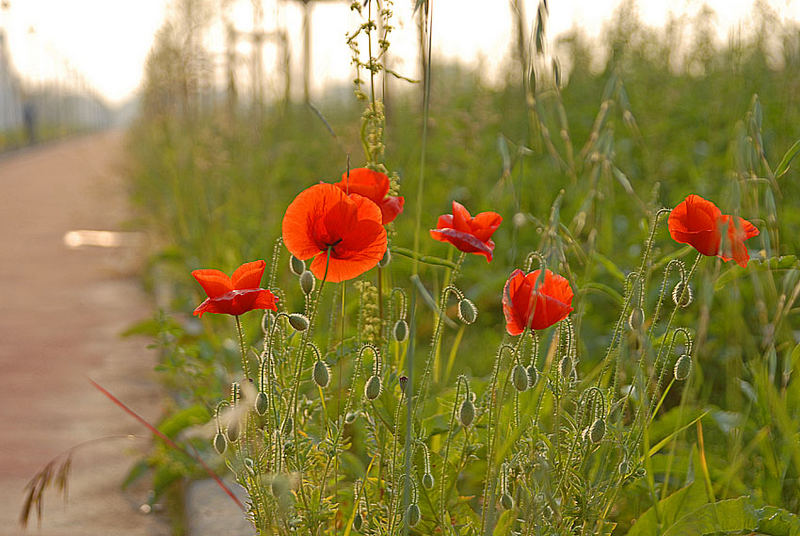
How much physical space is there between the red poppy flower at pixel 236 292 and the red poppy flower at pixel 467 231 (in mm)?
221

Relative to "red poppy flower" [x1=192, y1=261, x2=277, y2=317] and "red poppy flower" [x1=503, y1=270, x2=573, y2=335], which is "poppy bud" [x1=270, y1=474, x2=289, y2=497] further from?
"red poppy flower" [x1=503, y1=270, x2=573, y2=335]

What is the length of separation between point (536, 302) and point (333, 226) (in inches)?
9.8

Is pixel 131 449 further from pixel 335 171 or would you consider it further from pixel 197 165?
pixel 335 171

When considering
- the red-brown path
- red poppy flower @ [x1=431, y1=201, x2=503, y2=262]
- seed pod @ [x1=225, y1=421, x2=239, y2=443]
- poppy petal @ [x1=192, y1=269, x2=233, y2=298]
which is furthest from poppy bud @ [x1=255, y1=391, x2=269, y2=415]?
the red-brown path

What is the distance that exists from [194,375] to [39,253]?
3735 mm

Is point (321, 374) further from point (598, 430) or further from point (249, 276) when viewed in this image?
point (598, 430)

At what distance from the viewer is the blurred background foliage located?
123 centimetres

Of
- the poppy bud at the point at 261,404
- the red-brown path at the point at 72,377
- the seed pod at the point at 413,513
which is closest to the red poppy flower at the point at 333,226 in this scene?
the poppy bud at the point at 261,404

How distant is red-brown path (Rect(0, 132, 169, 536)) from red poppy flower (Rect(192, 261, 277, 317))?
904mm

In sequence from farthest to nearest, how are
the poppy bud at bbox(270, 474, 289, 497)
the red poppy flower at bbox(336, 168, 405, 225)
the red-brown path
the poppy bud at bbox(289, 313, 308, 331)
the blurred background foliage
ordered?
the red-brown path
the blurred background foliage
the red poppy flower at bbox(336, 168, 405, 225)
the poppy bud at bbox(289, 313, 308, 331)
the poppy bud at bbox(270, 474, 289, 497)

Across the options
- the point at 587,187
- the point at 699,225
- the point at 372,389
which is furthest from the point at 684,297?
the point at 587,187

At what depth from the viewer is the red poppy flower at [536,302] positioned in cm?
84

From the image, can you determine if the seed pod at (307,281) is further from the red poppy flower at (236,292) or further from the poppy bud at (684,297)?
the poppy bud at (684,297)

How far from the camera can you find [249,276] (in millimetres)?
907
